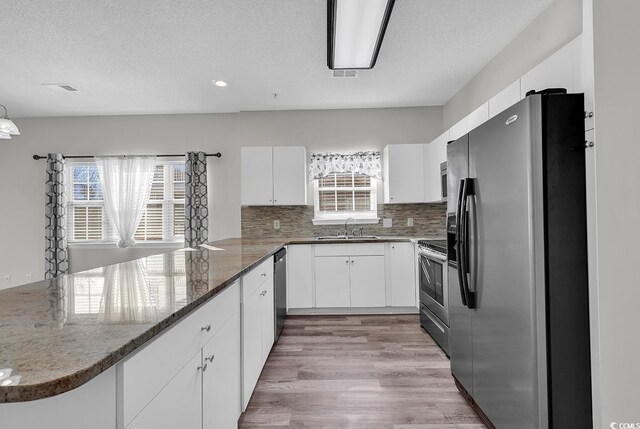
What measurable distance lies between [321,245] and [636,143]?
323 centimetres

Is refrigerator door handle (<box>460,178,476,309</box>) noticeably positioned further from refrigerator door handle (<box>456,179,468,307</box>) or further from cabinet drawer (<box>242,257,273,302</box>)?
cabinet drawer (<box>242,257,273,302</box>)

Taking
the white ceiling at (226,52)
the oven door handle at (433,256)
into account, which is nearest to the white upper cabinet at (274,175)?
the white ceiling at (226,52)

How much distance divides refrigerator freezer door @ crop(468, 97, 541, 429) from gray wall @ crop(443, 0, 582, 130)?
125cm

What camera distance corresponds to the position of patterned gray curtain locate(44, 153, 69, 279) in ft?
15.4

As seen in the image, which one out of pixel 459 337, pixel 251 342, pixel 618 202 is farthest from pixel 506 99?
pixel 251 342

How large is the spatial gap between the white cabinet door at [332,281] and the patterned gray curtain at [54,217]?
3599 mm

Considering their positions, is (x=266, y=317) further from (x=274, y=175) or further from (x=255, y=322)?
(x=274, y=175)

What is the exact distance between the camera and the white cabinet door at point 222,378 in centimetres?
127

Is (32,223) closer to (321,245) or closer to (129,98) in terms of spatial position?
(129,98)

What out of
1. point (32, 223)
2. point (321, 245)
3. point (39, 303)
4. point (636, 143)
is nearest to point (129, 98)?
point (32, 223)

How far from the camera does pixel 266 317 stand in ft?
8.46

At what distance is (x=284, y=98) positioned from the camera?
168 inches

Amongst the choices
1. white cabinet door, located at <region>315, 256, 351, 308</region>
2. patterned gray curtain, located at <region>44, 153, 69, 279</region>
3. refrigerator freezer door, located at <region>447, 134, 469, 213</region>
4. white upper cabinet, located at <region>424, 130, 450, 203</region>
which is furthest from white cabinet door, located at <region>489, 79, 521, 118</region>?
patterned gray curtain, located at <region>44, 153, 69, 279</region>

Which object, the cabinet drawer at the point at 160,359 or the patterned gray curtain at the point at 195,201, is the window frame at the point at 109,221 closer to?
the patterned gray curtain at the point at 195,201
